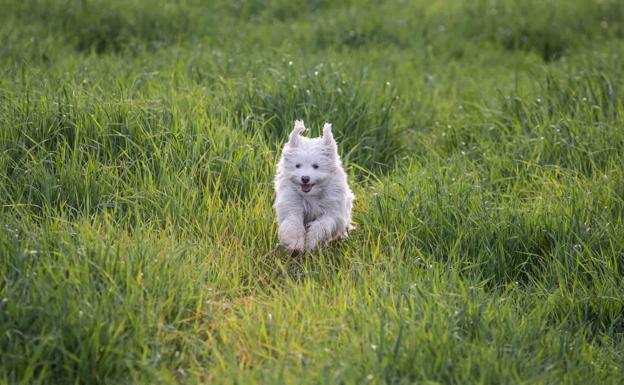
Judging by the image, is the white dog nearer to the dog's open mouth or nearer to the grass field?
the dog's open mouth

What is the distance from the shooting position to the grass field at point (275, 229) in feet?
13.5

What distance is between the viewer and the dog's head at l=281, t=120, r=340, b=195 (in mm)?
5160

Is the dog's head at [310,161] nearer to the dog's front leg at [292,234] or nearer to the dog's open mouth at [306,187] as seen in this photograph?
the dog's open mouth at [306,187]

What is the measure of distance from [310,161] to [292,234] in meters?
0.50

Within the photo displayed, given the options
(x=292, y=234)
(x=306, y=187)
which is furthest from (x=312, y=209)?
(x=292, y=234)

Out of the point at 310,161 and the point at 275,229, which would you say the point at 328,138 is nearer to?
the point at 310,161

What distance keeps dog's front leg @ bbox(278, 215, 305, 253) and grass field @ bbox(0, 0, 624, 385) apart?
5.1 inches

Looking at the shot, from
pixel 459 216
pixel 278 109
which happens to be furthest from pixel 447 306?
pixel 278 109

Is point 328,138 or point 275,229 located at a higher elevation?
point 328,138

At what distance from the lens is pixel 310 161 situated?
5.20 meters

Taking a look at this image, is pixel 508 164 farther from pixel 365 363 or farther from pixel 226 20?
pixel 226 20

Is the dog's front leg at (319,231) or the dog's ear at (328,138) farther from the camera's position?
the dog's ear at (328,138)

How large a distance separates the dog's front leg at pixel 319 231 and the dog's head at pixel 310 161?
0.22 meters

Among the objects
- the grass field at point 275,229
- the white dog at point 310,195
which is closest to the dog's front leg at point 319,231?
the white dog at point 310,195
